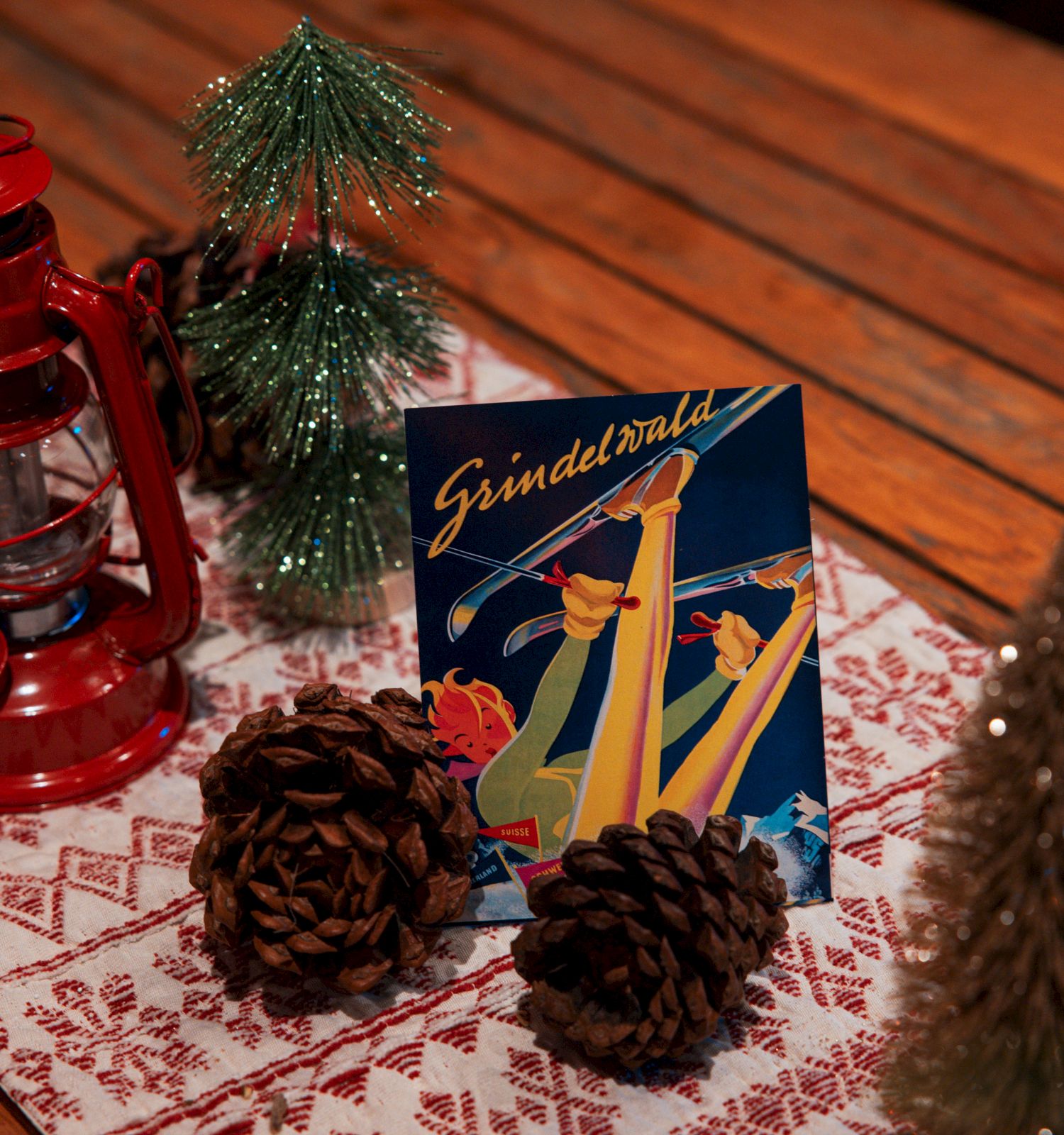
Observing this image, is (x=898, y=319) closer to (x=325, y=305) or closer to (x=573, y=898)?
(x=325, y=305)

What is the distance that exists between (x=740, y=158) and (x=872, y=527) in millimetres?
566

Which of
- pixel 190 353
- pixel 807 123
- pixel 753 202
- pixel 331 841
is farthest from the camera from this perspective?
pixel 807 123

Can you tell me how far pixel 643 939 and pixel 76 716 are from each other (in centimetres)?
38

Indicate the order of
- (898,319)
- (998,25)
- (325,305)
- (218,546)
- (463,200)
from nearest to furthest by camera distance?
(325,305), (218,546), (898,319), (463,200), (998,25)

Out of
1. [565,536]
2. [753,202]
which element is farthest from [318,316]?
[753,202]

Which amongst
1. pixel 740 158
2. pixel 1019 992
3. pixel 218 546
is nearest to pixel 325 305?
pixel 218 546

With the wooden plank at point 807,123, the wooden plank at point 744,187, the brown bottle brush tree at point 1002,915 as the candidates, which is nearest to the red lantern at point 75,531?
the brown bottle brush tree at point 1002,915

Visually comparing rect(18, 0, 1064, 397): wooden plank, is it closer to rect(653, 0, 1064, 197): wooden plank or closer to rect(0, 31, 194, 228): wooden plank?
rect(0, 31, 194, 228): wooden plank

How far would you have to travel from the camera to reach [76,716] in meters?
0.79

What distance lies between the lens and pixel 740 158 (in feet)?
4.69

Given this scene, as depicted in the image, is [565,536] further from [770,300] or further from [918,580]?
[770,300]

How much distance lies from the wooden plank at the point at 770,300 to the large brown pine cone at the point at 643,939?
1.84 feet

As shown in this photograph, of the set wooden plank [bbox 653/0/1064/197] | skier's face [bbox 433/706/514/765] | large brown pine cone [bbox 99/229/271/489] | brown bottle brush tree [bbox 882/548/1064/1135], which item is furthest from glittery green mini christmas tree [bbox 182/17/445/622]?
wooden plank [bbox 653/0/1064/197]

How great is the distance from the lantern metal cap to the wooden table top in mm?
473
